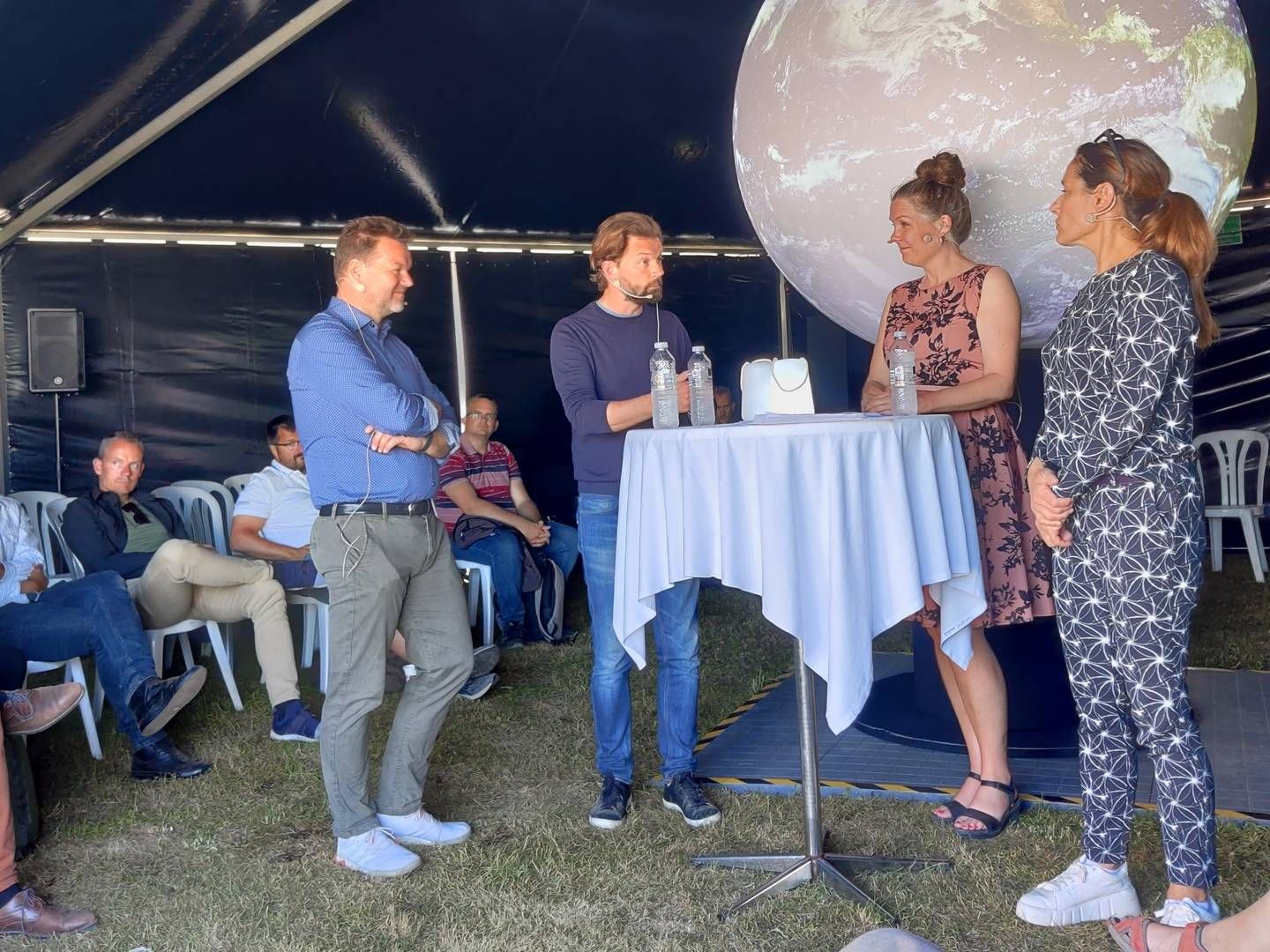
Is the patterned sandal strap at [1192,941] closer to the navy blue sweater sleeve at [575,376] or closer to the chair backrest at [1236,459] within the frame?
the navy blue sweater sleeve at [575,376]

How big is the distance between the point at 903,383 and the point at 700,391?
1.60 ft

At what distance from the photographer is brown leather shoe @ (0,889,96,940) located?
2699 millimetres

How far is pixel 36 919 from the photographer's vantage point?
8.91ft

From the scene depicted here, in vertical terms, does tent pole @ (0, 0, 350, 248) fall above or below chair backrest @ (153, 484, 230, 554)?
above

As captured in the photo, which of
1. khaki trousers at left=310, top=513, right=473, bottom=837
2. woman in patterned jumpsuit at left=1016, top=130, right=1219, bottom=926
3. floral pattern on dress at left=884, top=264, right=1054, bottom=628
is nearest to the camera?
woman in patterned jumpsuit at left=1016, top=130, right=1219, bottom=926

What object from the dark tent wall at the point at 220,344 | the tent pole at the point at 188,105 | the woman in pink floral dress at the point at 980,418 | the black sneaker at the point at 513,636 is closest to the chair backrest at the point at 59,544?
the dark tent wall at the point at 220,344

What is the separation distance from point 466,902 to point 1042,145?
244cm

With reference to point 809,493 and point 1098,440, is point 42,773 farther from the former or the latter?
point 1098,440

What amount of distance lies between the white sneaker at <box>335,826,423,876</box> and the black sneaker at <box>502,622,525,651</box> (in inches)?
111

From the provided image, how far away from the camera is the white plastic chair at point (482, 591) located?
5855mm

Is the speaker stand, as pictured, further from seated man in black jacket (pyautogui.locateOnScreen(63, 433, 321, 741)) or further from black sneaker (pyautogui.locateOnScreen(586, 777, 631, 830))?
black sneaker (pyautogui.locateOnScreen(586, 777, 631, 830))

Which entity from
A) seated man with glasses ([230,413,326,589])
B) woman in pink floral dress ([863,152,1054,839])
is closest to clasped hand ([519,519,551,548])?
seated man with glasses ([230,413,326,589])

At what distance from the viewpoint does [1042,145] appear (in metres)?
3.20

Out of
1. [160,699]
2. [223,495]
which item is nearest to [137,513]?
[223,495]
